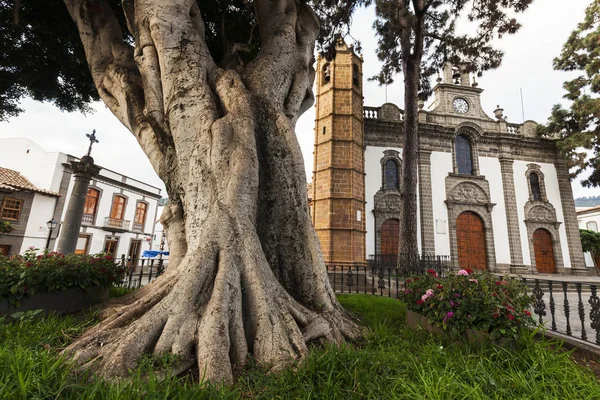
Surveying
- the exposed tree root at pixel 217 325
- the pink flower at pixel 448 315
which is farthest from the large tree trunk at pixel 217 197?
the pink flower at pixel 448 315

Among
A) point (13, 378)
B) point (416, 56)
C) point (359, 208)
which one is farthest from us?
point (359, 208)

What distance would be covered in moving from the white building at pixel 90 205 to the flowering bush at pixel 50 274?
1549 centimetres

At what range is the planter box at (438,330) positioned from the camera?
2883 mm

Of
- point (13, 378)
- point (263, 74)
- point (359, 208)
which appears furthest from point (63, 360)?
point (359, 208)

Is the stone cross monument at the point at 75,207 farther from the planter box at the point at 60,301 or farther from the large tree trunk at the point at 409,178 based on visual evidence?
the large tree trunk at the point at 409,178

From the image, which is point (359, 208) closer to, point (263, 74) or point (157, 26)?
point (263, 74)

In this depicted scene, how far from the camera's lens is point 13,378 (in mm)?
1667

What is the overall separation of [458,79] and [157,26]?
23332 millimetres

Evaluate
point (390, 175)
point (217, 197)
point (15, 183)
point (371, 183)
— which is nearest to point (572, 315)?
point (217, 197)

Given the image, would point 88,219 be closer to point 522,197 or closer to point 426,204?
point 426,204

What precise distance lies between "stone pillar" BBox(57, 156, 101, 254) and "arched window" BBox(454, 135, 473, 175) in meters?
19.5

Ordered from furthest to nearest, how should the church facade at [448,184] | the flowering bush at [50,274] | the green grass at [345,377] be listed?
the church facade at [448,184] → the flowering bush at [50,274] → the green grass at [345,377]

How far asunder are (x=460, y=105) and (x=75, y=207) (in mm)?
23322

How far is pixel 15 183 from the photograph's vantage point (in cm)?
1560
